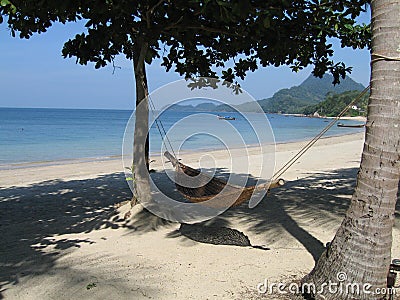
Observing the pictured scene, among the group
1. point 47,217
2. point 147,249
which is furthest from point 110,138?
point 147,249

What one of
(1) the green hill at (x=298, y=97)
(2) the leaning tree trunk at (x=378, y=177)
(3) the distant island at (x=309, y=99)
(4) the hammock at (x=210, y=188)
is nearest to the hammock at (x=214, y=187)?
(4) the hammock at (x=210, y=188)

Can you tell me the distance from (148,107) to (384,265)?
371cm

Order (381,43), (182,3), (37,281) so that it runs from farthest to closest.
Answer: (182,3) < (37,281) < (381,43)

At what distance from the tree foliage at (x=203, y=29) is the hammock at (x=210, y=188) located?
1.55m

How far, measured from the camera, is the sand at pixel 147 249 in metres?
2.99

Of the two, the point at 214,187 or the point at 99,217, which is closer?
the point at 214,187

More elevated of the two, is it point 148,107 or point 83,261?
point 148,107

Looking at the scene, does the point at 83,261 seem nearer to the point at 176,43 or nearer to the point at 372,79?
the point at 372,79

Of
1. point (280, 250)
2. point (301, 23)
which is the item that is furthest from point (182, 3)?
point (280, 250)

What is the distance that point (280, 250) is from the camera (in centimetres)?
365

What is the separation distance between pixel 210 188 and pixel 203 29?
1.89 metres

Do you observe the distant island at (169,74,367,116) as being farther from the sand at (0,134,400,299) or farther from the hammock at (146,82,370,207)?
the sand at (0,134,400,299)

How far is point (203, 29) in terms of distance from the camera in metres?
4.52

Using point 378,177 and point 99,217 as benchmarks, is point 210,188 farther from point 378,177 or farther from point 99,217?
point 378,177
